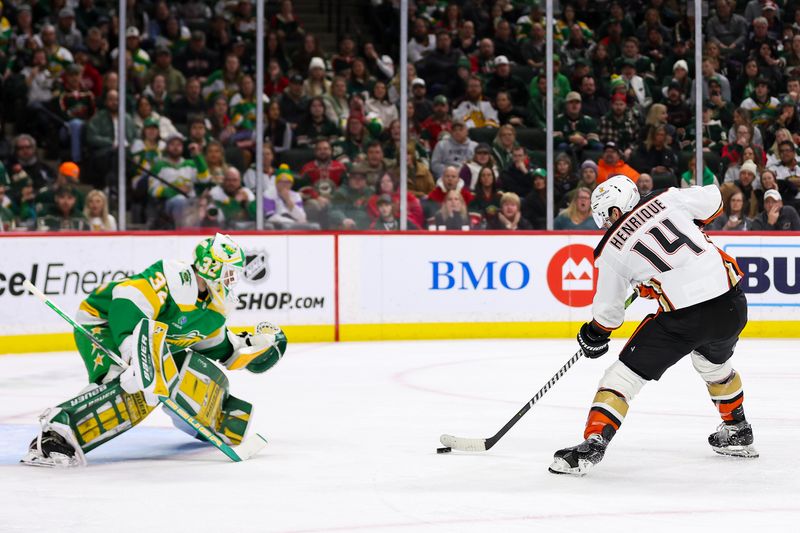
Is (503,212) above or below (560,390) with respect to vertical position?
above

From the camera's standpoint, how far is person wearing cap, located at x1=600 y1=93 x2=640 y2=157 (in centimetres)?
1019

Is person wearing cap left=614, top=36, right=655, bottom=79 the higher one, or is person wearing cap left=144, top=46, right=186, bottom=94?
person wearing cap left=614, top=36, right=655, bottom=79

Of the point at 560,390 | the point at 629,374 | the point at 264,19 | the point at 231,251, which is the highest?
the point at 264,19

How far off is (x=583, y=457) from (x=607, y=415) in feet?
0.58

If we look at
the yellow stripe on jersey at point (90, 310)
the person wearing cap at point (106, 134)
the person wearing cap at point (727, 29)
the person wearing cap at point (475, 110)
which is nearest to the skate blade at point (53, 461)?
the yellow stripe on jersey at point (90, 310)

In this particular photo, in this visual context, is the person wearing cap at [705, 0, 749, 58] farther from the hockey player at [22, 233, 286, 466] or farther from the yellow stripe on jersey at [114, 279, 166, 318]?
the yellow stripe on jersey at [114, 279, 166, 318]

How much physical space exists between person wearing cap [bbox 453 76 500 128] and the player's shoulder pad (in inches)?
231

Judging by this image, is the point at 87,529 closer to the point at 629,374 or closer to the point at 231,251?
the point at 231,251

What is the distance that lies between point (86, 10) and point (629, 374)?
7.20m

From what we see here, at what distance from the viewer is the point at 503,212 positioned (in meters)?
9.70

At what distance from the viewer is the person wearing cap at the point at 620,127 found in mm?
10188

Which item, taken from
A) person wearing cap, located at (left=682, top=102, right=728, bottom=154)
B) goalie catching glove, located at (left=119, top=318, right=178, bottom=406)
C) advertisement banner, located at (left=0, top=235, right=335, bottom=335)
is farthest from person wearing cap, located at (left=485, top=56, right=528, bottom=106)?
goalie catching glove, located at (left=119, top=318, right=178, bottom=406)

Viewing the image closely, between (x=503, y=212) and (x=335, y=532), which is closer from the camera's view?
(x=335, y=532)

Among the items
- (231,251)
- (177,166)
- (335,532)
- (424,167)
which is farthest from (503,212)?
(335,532)
